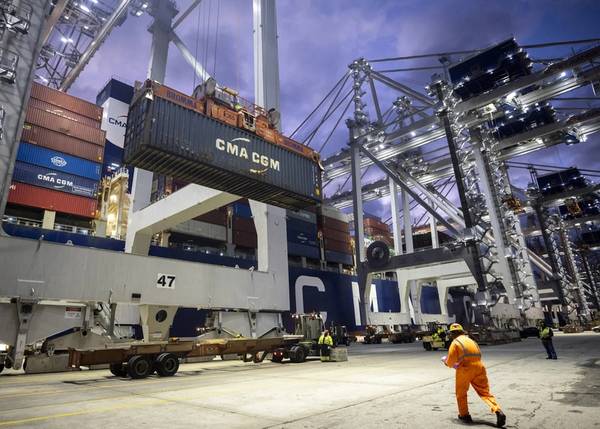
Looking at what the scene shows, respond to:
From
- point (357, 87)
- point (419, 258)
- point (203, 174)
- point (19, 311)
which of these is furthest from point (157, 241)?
point (357, 87)

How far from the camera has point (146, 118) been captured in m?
14.3

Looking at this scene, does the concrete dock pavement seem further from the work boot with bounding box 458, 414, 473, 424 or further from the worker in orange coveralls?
the worker in orange coveralls

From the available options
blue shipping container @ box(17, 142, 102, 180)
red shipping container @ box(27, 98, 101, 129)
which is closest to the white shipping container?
blue shipping container @ box(17, 142, 102, 180)

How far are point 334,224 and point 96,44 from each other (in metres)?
34.3

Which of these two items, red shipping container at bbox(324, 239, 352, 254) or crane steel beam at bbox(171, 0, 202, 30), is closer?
crane steel beam at bbox(171, 0, 202, 30)

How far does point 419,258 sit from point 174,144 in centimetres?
2453

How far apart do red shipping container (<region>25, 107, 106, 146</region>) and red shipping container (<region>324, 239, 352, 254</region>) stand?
2687 centimetres

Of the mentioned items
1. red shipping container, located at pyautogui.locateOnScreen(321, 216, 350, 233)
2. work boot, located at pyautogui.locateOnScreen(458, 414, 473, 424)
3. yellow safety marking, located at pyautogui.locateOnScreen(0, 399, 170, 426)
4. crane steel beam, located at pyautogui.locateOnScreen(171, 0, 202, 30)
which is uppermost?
crane steel beam, located at pyautogui.locateOnScreen(171, 0, 202, 30)

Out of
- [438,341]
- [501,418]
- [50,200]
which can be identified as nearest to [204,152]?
[501,418]

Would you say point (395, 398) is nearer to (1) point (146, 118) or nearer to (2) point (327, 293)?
(1) point (146, 118)

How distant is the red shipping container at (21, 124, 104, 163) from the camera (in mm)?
26441

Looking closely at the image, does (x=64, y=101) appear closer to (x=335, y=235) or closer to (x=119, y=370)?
(x=119, y=370)

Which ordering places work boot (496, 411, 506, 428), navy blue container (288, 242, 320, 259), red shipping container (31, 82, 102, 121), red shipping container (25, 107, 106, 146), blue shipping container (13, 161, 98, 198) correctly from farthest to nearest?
navy blue container (288, 242, 320, 259), red shipping container (31, 82, 102, 121), red shipping container (25, 107, 106, 146), blue shipping container (13, 161, 98, 198), work boot (496, 411, 506, 428)

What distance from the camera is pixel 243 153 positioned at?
17156 mm
